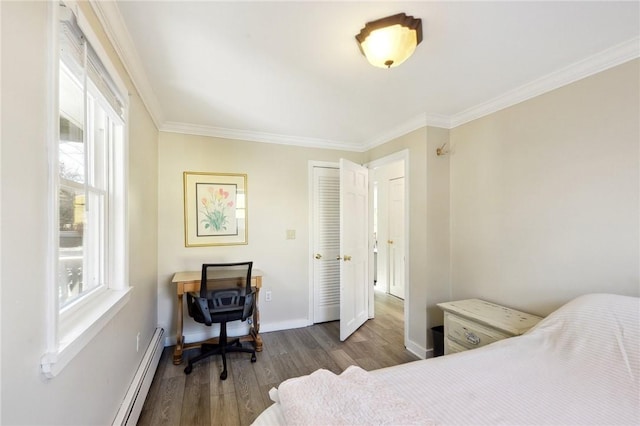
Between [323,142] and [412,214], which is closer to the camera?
[412,214]

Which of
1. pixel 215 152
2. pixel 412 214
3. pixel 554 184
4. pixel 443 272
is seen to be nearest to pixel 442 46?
pixel 554 184

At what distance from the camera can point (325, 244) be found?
3.58 m

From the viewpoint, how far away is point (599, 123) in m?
1.74

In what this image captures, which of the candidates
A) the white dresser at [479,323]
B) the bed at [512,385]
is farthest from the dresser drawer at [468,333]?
the bed at [512,385]

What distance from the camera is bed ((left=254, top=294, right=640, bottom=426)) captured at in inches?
37.9

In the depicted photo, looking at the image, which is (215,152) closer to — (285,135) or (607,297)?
(285,135)

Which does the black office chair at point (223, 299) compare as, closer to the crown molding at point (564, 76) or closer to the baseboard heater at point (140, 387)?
the baseboard heater at point (140, 387)

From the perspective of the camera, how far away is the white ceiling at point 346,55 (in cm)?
135

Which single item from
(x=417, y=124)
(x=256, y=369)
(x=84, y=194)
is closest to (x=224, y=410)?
(x=256, y=369)

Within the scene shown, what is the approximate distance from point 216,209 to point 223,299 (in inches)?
41.2

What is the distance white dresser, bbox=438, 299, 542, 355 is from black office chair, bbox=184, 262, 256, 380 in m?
1.76

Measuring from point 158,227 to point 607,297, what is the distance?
3.53 meters

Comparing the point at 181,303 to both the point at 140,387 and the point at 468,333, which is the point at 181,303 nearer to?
the point at 140,387

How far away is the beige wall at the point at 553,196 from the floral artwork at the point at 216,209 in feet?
7.93
